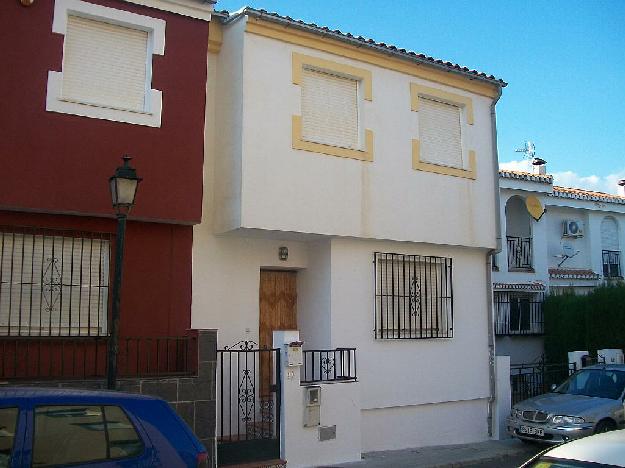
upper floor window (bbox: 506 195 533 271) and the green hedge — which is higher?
upper floor window (bbox: 506 195 533 271)

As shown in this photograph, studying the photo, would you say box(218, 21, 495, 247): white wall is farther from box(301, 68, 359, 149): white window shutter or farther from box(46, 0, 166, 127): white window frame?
box(46, 0, 166, 127): white window frame

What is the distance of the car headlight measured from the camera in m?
10.8

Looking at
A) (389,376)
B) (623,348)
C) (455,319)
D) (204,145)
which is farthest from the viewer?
(623,348)

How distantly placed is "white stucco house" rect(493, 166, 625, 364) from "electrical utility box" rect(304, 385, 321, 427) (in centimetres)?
1080

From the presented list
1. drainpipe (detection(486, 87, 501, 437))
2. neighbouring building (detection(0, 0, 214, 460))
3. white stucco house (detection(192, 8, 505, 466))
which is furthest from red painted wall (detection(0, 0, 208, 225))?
drainpipe (detection(486, 87, 501, 437))

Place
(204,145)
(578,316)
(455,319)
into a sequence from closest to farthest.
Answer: (204,145)
(455,319)
(578,316)

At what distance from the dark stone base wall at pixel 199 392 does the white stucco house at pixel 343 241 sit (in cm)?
49

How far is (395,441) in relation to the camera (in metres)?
11.5

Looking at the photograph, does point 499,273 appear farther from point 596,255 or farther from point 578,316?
point 596,255

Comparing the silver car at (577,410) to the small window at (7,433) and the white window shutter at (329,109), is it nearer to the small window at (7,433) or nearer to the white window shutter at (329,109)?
the white window shutter at (329,109)

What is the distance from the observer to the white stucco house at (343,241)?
10.2m

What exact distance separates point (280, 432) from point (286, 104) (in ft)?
16.5

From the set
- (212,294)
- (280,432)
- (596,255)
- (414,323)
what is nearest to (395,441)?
(414,323)

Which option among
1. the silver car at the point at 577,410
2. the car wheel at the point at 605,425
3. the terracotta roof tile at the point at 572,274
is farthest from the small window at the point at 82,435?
the terracotta roof tile at the point at 572,274
